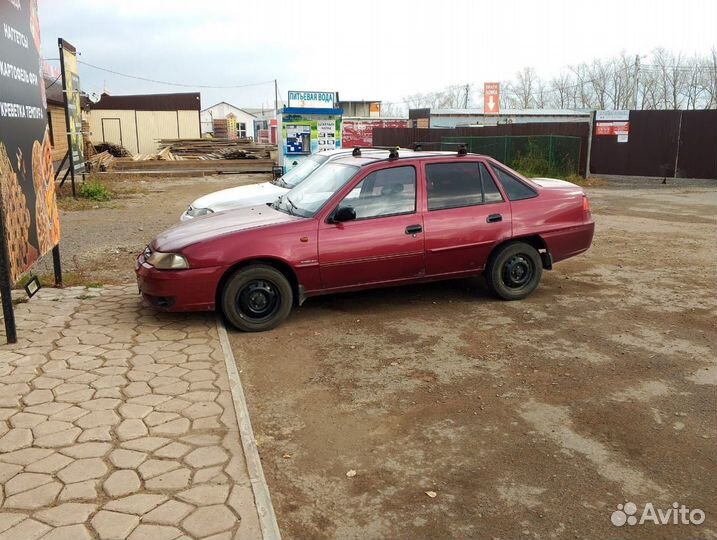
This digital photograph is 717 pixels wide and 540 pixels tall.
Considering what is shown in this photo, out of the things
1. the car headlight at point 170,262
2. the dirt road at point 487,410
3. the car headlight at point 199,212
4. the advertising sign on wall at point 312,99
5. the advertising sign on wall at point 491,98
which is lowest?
the dirt road at point 487,410

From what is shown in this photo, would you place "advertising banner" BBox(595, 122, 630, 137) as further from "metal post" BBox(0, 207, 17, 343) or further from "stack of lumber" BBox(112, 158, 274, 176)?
"metal post" BBox(0, 207, 17, 343)

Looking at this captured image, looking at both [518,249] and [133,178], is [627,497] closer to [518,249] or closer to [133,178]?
[518,249]

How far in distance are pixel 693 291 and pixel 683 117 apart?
16.2 metres

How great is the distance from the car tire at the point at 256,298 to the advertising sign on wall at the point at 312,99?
42.4ft

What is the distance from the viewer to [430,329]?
609 centimetres

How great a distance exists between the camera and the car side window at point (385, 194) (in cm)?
631

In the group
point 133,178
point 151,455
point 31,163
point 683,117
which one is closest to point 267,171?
point 133,178

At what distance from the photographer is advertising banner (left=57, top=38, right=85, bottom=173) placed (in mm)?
14844

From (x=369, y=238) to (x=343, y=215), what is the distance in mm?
352

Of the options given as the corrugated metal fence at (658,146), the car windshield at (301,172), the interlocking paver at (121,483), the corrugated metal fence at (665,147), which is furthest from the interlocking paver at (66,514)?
the corrugated metal fence at (665,147)

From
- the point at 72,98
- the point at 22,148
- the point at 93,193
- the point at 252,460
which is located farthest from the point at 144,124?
the point at 252,460

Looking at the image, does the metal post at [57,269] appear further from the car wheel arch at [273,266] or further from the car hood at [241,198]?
the car wheel arch at [273,266]

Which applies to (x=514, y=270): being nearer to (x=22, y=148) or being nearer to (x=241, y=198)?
(x=241, y=198)

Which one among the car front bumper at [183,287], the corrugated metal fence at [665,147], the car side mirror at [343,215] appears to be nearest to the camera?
the car front bumper at [183,287]
